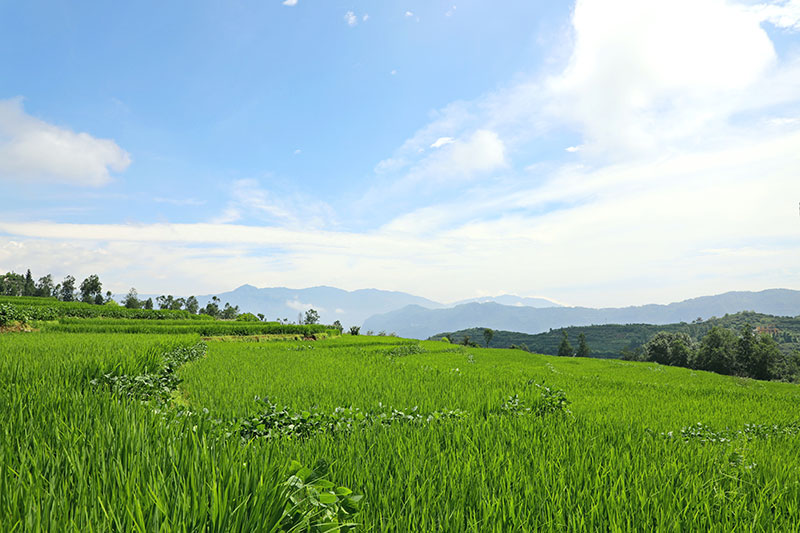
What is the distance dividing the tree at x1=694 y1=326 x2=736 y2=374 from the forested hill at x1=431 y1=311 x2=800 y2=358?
50512 millimetres

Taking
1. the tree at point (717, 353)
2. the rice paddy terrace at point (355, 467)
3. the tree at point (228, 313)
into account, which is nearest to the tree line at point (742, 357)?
the tree at point (717, 353)

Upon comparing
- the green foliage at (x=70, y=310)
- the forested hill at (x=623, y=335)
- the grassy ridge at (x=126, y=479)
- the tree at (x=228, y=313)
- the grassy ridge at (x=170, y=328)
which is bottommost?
the forested hill at (x=623, y=335)

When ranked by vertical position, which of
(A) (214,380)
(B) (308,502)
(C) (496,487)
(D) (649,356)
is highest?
(B) (308,502)

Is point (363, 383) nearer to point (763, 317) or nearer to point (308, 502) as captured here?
point (308, 502)

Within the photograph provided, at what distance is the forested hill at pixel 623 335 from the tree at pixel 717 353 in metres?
50.5

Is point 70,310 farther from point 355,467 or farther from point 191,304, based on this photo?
point 191,304

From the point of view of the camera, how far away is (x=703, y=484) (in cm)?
326

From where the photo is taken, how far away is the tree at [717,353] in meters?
52.6

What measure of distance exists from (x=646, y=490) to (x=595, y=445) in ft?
3.50

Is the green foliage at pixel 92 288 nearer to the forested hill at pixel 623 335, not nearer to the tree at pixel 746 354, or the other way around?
the forested hill at pixel 623 335

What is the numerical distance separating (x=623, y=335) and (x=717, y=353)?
323ft

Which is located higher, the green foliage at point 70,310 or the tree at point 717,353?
the green foliage at point 70,310

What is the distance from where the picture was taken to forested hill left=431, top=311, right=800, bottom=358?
11406 cm

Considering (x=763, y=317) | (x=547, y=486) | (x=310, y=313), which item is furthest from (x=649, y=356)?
(x=763, y=317)
